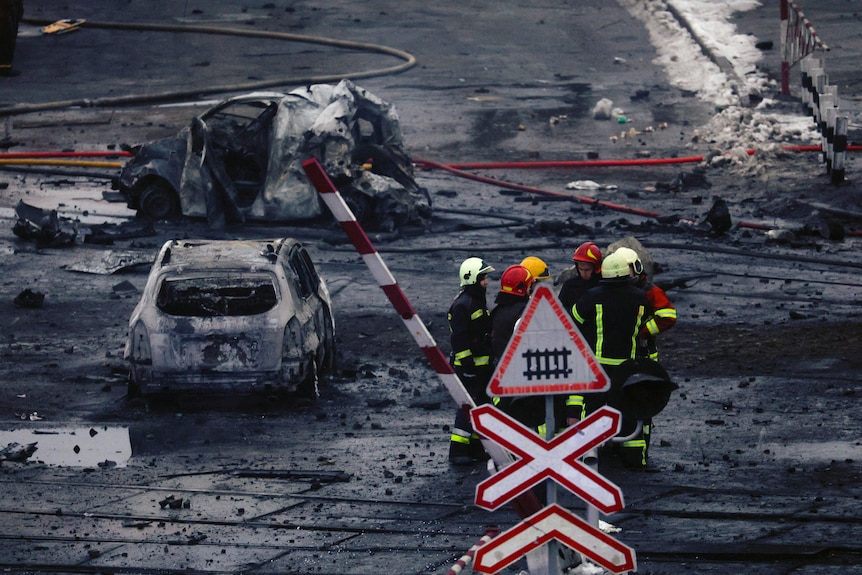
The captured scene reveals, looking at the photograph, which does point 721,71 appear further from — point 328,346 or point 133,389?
point 133,389

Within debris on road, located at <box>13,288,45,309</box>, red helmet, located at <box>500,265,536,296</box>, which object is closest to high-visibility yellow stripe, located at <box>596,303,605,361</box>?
red helmet, located at <box>500,265,536,296</box>

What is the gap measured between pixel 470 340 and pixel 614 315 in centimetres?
128

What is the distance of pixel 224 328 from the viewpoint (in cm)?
1321

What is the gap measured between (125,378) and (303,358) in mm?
2176

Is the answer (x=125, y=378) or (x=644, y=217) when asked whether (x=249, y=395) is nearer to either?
(x=125, y=378)

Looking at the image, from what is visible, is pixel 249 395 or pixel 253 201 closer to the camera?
pixel 249 395

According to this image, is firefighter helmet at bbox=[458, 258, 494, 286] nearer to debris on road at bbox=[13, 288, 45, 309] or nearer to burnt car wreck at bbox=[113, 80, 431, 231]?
debris on road at bbox=[13, 288, 45, 309]

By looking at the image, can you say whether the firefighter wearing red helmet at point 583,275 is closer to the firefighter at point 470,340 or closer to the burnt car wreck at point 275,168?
the firefighter at point 470,340

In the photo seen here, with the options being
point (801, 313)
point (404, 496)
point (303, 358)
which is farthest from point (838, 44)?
point (404, 496)

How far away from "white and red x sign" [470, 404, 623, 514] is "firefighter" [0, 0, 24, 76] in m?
23.7

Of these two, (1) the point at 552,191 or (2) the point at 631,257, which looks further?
(1) the point at 552,191

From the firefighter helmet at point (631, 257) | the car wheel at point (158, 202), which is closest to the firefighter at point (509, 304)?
Result: the firefighter helmet at point (631, 257)

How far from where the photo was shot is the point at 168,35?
109 feet

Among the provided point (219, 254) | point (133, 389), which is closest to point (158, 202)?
point (219, 254)
